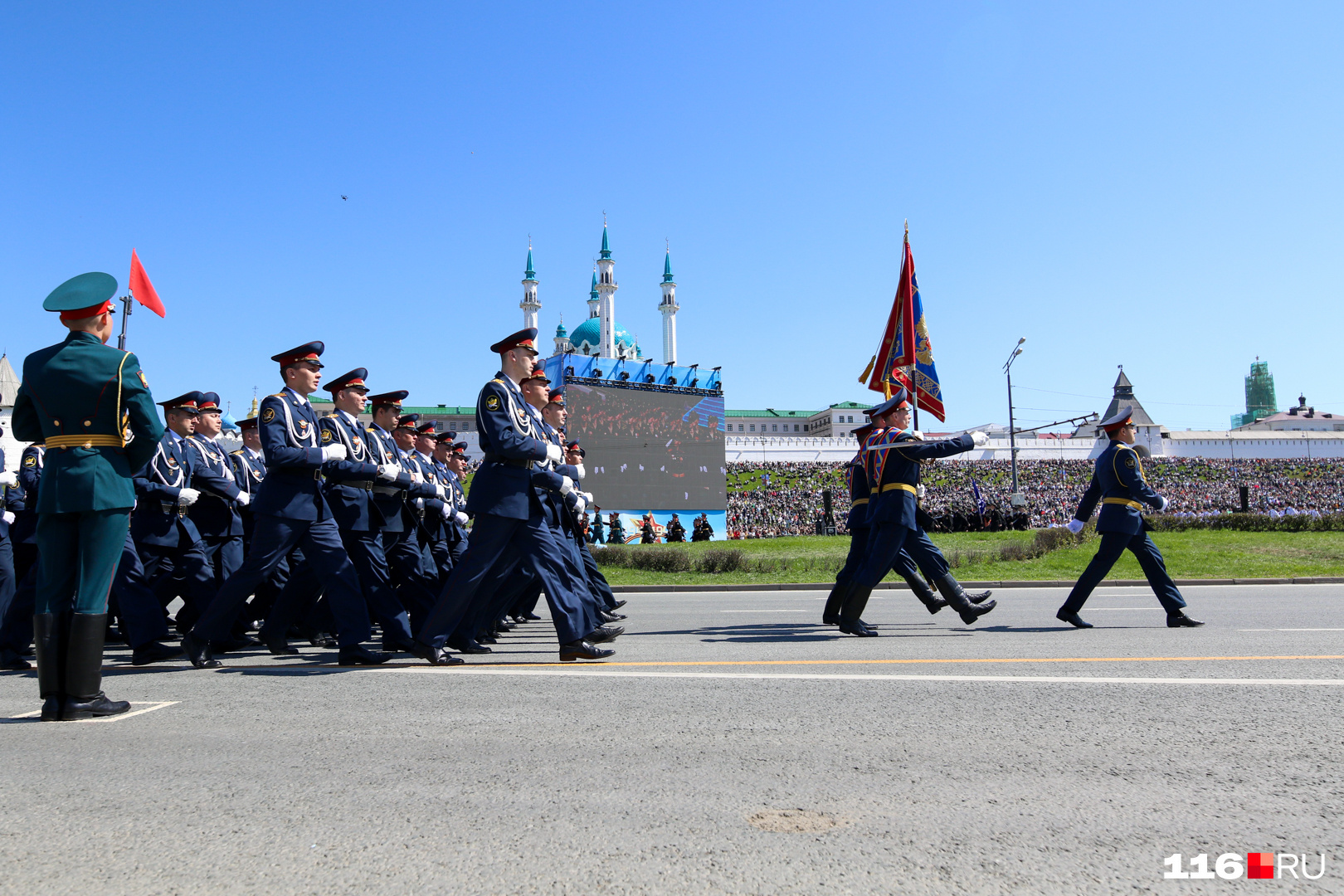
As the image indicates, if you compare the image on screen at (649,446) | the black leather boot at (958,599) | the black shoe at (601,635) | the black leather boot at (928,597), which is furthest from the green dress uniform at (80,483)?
the image on screen at (649,446)

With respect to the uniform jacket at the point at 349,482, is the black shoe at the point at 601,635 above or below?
below

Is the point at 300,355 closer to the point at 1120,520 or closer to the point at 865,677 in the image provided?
the point at 865,677

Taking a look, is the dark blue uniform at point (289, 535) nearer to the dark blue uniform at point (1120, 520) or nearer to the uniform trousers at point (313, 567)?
the uniform trousers at point (313, 567)

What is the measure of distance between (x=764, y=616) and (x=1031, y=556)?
37.6 ft

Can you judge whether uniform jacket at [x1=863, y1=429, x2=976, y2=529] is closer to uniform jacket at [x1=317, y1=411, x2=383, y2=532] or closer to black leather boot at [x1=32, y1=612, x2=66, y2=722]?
uniform jacket at [x1=317, y1=411, x2=383, y2=532]

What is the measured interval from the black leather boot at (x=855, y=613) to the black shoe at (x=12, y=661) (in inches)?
232

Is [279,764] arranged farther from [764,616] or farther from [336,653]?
[764,616]

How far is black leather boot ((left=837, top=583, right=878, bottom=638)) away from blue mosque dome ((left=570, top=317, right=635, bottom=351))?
72094 millimetres

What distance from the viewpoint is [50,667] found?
13.5 ft

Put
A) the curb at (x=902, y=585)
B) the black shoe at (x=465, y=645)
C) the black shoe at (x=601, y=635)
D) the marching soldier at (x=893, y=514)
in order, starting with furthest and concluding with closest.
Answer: the curb at (x=902, y=585) → the marching soldier at (x=893, y=514) → the black shoe at (x=465, y=645) → the black shoe at (x=601, y=635)

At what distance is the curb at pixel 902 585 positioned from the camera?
14969 mm

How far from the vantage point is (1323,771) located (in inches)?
113

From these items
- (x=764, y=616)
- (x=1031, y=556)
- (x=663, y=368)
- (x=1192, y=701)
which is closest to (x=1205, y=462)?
(x=663, y=368)

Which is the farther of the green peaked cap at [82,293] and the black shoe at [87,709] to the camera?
the green peaked cap at [82,293]
